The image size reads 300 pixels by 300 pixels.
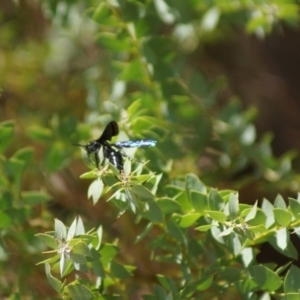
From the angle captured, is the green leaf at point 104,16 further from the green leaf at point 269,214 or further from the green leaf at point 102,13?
the green leaf at point 269,214

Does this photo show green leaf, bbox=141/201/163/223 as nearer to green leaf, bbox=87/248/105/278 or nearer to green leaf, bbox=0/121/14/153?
green leaf, bbox=87/248/105/278

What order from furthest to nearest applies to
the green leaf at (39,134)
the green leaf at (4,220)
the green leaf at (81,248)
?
1. the green leaf at (39,134)
2. the green leaf at (4,220)
3. the green leaf at (81,248)

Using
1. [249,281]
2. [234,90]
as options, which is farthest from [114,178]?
[234,90]

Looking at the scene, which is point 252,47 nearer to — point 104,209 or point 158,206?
point 104,209

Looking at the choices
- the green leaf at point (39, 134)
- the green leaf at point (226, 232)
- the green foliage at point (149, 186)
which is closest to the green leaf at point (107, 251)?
the green foliage at point (149, 186)

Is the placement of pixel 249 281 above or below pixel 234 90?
above

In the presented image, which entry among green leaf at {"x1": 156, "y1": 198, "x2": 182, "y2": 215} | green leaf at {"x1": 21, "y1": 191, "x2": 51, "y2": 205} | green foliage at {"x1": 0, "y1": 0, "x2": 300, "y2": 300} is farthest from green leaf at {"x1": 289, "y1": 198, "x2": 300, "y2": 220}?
green leaf at {"x1": 21, "y1": 191, "x2": 51, "y2": 205}
